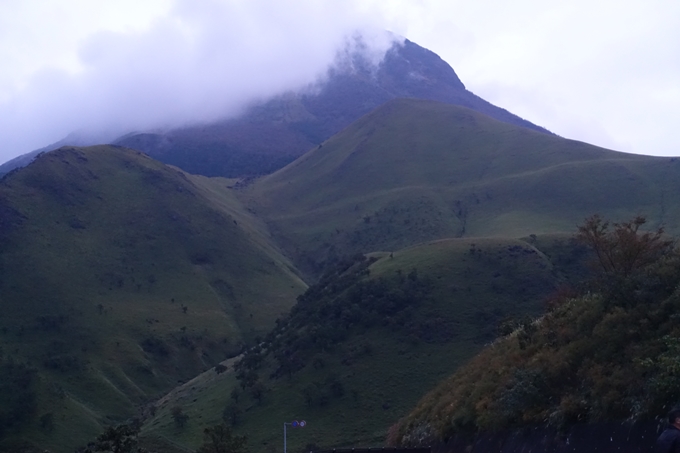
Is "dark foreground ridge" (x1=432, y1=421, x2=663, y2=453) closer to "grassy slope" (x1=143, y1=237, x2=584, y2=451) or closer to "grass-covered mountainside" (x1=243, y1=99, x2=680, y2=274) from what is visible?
"grassy slope" (x1=143, y1=237, x2=584, y2=451)

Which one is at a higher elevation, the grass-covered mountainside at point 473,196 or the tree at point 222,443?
the grass-covered mountainside at point 473,196

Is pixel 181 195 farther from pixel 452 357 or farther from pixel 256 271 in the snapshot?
pixel 452 357

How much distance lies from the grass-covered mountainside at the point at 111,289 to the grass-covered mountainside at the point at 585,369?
6933cm

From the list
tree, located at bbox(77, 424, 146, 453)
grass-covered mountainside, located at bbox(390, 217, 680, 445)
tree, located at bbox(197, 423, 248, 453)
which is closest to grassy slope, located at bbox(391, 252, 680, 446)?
grass-covered mountainside, located at bbox(390, 217, 680, 445)

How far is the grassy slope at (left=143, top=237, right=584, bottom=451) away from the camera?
260ft

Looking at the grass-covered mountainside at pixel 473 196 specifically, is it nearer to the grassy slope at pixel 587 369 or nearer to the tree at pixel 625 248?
the tree at pixel 625 248

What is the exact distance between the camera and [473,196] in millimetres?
158250

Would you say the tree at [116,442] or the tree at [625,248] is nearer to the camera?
the tree at [116,442]

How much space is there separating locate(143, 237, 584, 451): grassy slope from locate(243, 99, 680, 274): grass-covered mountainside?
26.2m

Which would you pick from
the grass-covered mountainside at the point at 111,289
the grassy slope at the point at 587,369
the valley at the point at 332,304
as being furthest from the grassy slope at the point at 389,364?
the grassy slope at the point at 587,369

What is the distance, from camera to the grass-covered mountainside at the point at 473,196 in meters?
135

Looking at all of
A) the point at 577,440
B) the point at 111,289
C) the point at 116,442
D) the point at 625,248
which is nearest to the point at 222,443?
the point at 116,442

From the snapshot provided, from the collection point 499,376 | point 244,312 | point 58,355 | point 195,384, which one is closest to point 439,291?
point 195,384

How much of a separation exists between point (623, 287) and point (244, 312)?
109 metres
